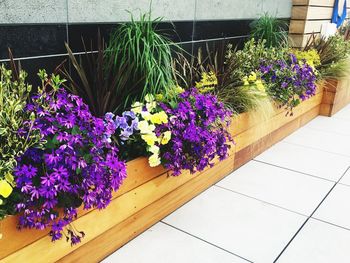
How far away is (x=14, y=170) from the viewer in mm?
1259

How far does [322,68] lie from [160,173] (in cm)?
293

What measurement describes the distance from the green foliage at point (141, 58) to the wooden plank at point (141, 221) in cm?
57

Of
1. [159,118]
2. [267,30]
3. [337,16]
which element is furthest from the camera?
[337,16]

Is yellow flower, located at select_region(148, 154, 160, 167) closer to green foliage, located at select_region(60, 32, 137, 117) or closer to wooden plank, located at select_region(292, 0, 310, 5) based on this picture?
green foliage, located at select_region(60, 32, 137, 117)

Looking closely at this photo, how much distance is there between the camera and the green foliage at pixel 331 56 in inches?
161

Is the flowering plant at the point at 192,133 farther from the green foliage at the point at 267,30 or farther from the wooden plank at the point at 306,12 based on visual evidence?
the wooden plank at the point at 306,12

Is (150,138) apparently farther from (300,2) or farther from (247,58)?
(300,2)

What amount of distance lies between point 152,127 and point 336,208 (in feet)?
4.11

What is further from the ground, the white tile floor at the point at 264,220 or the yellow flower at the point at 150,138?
the yellow flower at the point at 150,138

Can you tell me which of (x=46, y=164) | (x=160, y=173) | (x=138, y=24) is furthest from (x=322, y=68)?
(x=46, y=164)

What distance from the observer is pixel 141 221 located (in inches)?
74.9

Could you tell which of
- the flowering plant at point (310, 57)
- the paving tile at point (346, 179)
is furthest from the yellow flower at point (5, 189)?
the flowering plant at point (310, 57)

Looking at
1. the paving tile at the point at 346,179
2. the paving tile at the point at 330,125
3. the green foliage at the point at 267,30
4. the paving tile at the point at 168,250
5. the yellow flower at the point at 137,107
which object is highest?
the green foliage at the point at 267,30

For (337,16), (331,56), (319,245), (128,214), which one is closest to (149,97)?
(128,214)
